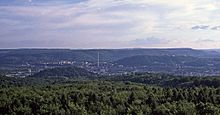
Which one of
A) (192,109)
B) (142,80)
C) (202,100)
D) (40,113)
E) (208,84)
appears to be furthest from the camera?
(142,80)

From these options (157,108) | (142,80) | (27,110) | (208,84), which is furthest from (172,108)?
(142,80)

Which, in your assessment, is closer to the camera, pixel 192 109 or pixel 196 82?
pixel 192 109

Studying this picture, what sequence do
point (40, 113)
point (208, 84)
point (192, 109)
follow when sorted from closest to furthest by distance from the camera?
point (192, 109) → point (40, 113) → point (208, 84)

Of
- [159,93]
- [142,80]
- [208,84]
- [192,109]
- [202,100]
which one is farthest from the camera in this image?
[142,80]

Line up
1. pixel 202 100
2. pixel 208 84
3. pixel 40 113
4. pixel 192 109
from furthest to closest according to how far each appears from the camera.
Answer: pixel 208 84 → pixel 202 100 → pixel 40 113 → pixel 192 109

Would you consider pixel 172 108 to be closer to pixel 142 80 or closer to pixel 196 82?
pixel 196 82

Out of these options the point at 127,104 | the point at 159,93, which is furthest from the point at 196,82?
the point at 127,104

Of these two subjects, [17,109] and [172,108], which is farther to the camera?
[17,109]

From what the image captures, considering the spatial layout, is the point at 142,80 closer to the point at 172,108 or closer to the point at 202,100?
the point at 202,100
